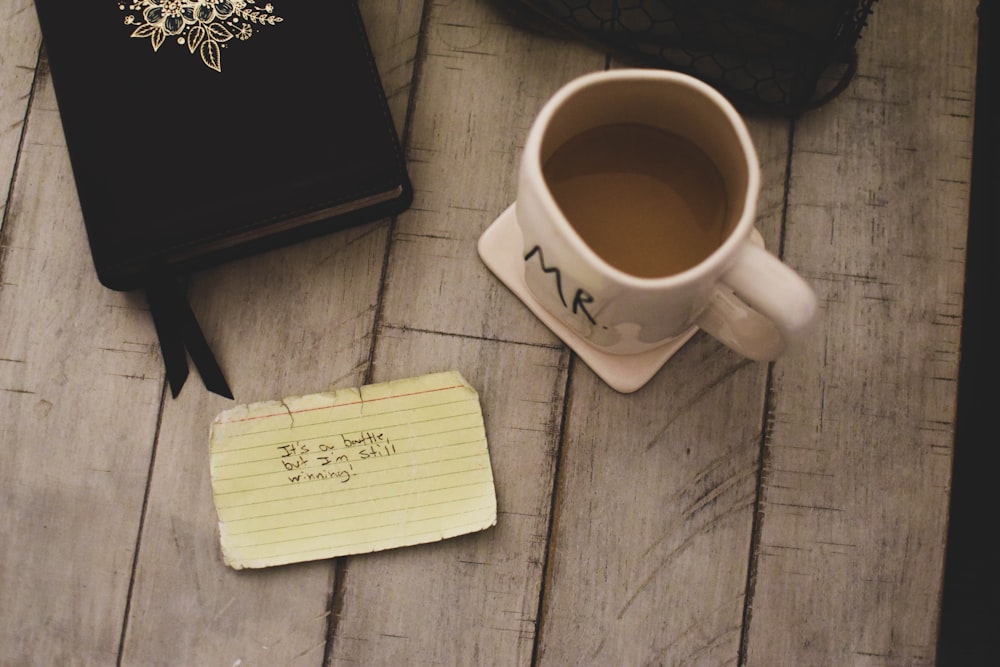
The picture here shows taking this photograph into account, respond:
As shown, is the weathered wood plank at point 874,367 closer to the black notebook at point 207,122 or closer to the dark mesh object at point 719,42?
the dark mesh object at point 719,42

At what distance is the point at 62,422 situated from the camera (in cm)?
56

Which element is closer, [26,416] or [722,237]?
[722,237]

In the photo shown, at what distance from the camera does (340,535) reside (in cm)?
55

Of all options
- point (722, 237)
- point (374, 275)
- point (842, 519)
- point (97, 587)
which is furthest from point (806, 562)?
point (97, 587)

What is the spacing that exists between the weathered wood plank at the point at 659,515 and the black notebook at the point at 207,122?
232 millimetres

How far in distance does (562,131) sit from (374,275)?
0.21 m

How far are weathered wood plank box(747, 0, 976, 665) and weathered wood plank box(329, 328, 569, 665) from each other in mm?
162

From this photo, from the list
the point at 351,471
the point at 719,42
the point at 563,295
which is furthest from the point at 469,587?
the point at 719,42

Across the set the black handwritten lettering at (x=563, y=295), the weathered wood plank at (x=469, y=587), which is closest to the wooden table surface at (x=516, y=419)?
the weathered wood plank at (x=469, y=587)

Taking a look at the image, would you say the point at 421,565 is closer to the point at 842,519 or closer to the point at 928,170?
the point at 842,519

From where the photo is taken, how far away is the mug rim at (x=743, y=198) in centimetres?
35

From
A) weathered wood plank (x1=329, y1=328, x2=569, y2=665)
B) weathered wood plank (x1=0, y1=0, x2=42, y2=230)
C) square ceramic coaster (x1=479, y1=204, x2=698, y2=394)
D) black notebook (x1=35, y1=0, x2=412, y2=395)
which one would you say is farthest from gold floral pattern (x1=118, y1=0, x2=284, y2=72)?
weathered wood plank (x1=329, y1=328, x2=569, y2=665)

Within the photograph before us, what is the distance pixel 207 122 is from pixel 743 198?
14.1 inches

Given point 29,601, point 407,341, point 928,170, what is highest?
point 928,170
